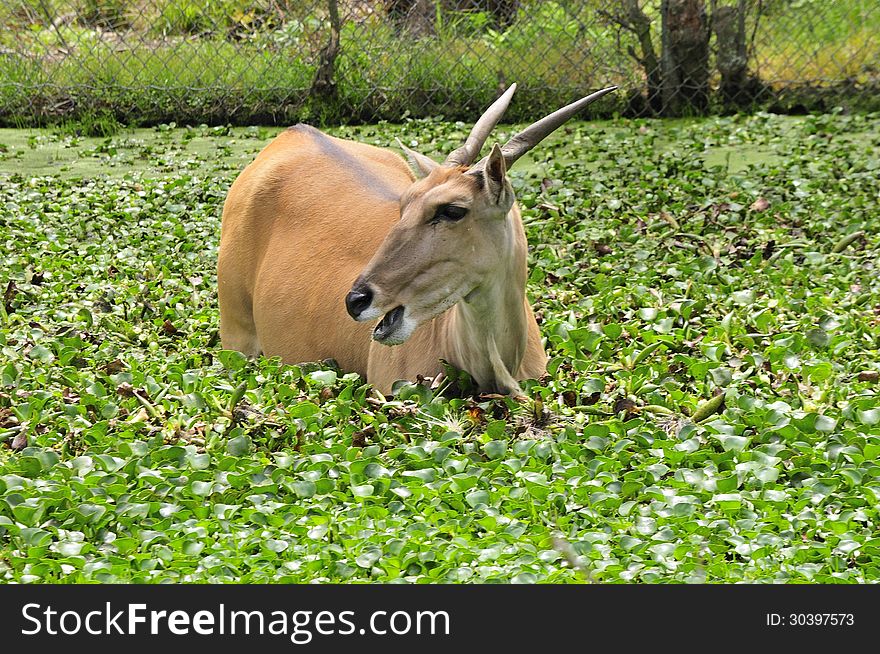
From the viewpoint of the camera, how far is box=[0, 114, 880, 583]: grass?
10.1ft

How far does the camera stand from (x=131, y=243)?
263 inches

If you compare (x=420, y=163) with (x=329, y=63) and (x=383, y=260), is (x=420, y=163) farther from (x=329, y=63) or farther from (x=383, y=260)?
(x=329, y=63)

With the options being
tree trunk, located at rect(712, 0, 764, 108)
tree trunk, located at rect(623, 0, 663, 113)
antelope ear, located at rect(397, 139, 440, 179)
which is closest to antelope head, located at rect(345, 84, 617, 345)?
antelope ear, located at rect(397, 139, 440, 179)

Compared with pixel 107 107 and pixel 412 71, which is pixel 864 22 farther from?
pixel 107 107

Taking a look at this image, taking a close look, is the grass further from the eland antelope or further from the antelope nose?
the antelope nose

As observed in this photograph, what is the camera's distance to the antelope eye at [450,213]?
13.0 ft

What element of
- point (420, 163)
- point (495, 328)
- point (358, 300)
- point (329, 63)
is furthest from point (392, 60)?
point (358, 300)

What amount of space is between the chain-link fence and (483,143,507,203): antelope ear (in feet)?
17.9

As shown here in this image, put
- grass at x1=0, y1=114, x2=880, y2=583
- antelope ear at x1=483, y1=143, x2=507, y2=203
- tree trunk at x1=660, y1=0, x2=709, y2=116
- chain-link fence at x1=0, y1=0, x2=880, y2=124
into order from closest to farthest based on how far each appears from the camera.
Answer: grass at x1=0, y1=114, x2=880, y2=583
antelope ear at x1=483, y1=143, x2=507, y2=203
tree trunk at x1=660, y1=0, x2=709, y2=116
chain-link fence at x1=0, y1=0, x2=880, y2=124

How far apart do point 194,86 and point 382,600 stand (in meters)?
7.29

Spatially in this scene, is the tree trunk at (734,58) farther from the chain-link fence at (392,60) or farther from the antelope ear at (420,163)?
the antelope ear at (420,163)

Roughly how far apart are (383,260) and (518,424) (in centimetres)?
65

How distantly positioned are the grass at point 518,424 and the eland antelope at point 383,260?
0.17 m

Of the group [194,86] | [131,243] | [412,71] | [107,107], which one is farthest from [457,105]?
[131,243]
